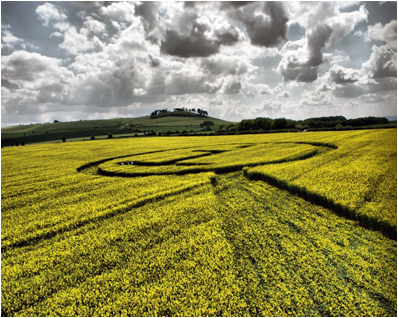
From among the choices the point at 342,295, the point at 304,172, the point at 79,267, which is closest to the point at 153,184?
the point at 79,267

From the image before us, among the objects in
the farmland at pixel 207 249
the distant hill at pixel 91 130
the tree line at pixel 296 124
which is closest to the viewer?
the farmland at pixel 207 249

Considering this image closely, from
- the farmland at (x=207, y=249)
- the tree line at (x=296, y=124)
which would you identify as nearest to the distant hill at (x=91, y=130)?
the tree line at (x=296, y=124)

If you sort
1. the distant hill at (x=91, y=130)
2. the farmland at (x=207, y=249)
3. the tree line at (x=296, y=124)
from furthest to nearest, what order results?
the distant hill at (x=91, y=130) → the tree line at (x=296, y=124) → the farmland at (x=207, y=249)

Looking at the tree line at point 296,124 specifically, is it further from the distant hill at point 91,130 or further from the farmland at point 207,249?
the farmland at point 207,249

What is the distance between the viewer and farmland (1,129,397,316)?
5.41 metres

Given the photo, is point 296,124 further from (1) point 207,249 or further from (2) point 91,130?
(2) point 91,130

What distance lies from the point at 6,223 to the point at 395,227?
16.1 m

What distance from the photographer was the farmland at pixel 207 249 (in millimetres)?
5406

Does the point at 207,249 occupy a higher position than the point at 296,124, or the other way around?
the point at 296,124

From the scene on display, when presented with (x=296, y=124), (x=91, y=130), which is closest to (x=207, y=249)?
(x=296, y=124)

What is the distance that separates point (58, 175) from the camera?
1936cm

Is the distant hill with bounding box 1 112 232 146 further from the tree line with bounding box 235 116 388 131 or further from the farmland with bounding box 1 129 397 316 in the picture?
the farmland with bounding box 1 129 397 316

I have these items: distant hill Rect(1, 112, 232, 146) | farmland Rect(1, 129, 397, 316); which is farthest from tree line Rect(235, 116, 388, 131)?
farmland Rect(1, 129, 397, 316)

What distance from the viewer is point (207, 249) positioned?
724 centimetres
